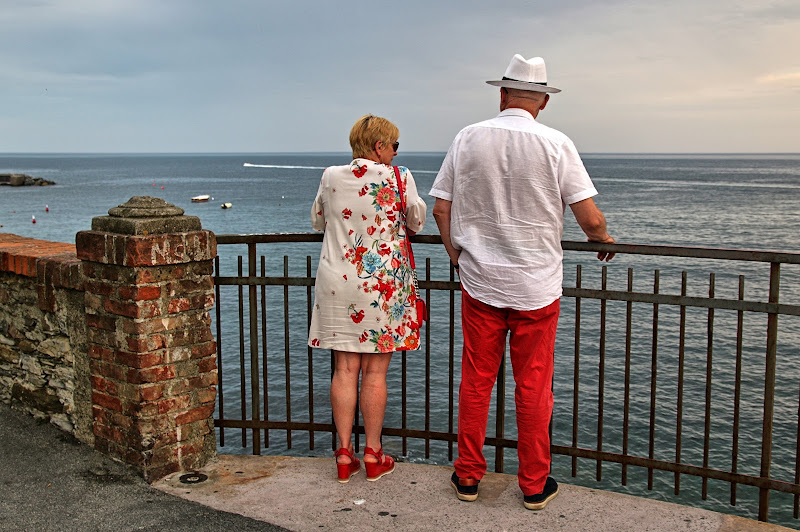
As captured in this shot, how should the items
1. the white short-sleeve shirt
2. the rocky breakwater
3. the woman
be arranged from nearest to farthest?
the white short-sleeve shirt < the woman < the rocky breakwater

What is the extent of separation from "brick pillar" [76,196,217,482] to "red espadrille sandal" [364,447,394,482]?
3.04 ft

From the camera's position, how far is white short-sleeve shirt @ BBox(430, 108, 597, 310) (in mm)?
3256

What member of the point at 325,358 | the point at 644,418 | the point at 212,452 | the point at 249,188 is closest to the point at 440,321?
the point at 325,358

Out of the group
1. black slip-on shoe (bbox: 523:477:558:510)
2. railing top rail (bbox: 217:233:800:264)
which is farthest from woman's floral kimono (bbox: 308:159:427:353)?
black slip-on shoe (bbox: 523:477:558:510)

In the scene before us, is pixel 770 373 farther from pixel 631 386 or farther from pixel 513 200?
pixel 631 386

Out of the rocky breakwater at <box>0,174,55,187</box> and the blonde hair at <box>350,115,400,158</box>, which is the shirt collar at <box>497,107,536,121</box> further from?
the rocky breakwater at <box>0,174,55,187</box>

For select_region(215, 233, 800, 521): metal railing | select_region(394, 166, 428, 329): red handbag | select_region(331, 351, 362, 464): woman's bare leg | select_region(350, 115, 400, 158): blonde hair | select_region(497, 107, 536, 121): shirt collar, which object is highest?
select_region(497, 107, 536, 121): shirt collar

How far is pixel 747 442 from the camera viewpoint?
1537cm

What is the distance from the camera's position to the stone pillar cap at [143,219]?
150 inches

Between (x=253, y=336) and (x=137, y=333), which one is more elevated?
(x=137, y=333)

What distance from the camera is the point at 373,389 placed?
152 inches

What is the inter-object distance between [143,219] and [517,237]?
1804 millimetres

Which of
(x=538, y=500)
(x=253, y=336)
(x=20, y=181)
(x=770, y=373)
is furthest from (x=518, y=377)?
(x=20, y=181)

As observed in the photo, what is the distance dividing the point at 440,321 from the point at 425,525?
19.0m
